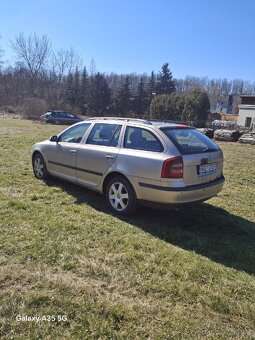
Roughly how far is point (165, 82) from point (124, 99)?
34.0 feet

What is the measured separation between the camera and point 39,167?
285 inches

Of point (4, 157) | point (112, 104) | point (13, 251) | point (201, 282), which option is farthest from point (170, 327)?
point (112, 104)

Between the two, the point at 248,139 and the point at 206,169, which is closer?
the point at 206,169

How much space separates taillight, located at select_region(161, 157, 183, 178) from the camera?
4520 mm

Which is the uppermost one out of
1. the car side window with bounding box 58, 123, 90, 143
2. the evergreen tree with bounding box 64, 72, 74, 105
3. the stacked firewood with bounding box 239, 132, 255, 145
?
the evergreen tree with bounding box 64, 72, 74, 105

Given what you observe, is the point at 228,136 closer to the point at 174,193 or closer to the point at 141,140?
the point at 141,140

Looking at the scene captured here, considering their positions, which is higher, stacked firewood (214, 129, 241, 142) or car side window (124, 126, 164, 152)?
car side window (124, 126, 164, 152)

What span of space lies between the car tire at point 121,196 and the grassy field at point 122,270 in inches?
6.5

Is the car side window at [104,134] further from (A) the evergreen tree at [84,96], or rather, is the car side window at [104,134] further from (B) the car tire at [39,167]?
(A) the evergreen tree at [84,96]

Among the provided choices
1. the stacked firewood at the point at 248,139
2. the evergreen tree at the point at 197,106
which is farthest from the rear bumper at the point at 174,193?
the evergreen tree at the point at 197,106

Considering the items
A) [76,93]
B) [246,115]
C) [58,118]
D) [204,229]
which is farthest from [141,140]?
[76,93]

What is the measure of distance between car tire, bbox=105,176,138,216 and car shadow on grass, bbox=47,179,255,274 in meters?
0.14

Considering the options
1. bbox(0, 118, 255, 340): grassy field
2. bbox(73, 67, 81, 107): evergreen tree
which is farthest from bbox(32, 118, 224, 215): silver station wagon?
bbox(73, 67, 81, 107): evergreen tree

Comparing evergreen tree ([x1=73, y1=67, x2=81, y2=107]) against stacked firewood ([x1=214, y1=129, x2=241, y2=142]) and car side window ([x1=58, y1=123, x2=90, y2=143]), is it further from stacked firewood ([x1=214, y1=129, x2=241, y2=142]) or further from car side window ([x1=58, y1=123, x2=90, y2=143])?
car side window ([x1=58, y1=123, x2=90, y2=143])
